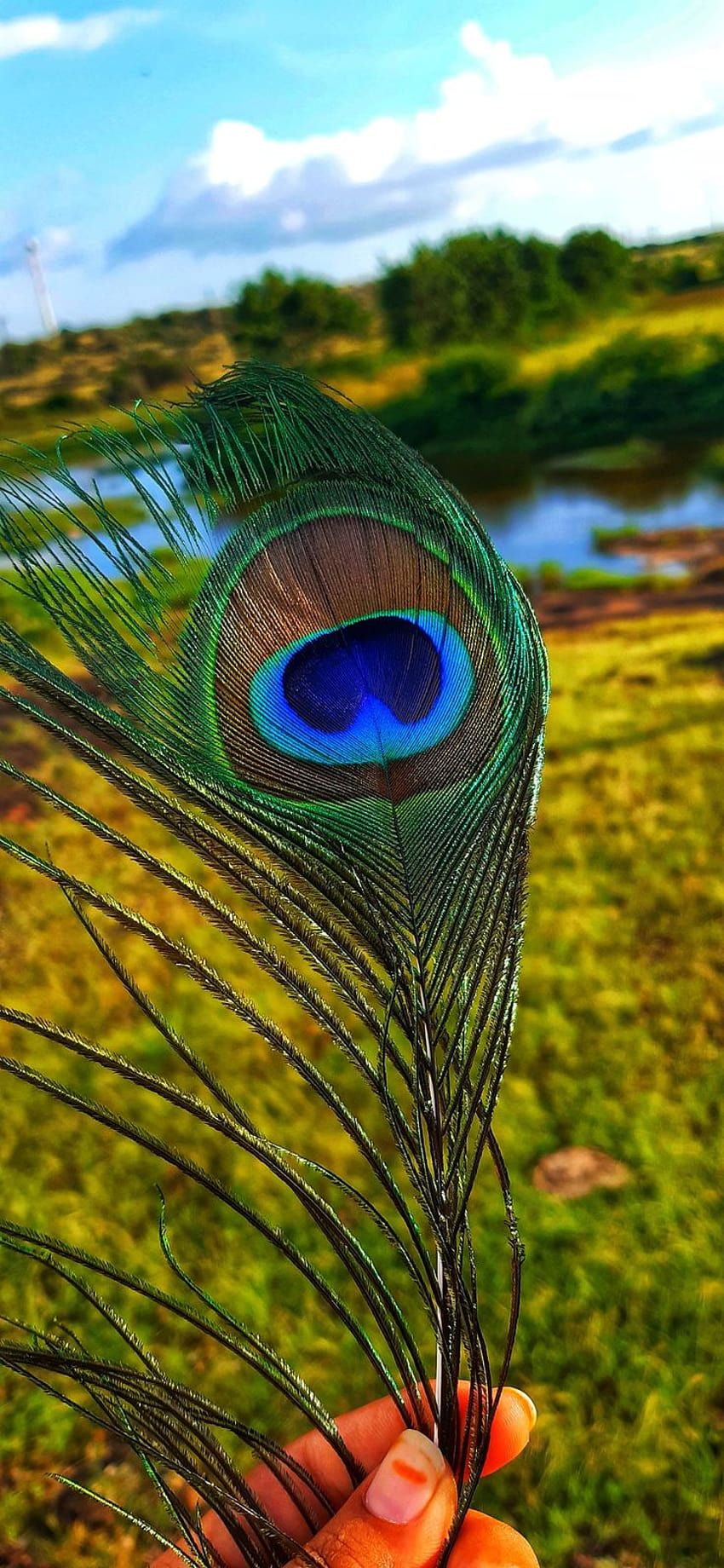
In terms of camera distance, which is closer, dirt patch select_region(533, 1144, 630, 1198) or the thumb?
the thumb

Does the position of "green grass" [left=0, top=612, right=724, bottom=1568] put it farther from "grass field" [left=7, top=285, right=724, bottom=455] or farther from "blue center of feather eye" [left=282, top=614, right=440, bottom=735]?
"grass field" [left=7, top=285, right=724, bottom=455]

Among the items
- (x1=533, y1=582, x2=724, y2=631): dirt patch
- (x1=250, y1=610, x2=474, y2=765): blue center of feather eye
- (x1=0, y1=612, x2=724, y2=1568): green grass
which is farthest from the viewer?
(x1=533, y1=582, x2=724, y2=631): dirt patch

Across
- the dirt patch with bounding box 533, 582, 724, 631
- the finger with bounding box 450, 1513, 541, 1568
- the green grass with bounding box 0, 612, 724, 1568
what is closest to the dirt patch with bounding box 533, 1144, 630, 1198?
the green grass with bounding box 0, 612, 724, 1568

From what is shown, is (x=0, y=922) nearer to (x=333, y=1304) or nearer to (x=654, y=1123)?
(x=654, y=1123)

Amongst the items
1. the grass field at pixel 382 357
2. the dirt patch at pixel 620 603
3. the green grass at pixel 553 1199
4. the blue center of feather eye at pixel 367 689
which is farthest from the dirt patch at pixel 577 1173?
the grass field at pixel 382 357

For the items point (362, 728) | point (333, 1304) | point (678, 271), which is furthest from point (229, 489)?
point (678, 271)

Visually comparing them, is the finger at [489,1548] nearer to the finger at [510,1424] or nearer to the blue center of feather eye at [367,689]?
the finger at [510,1424]
